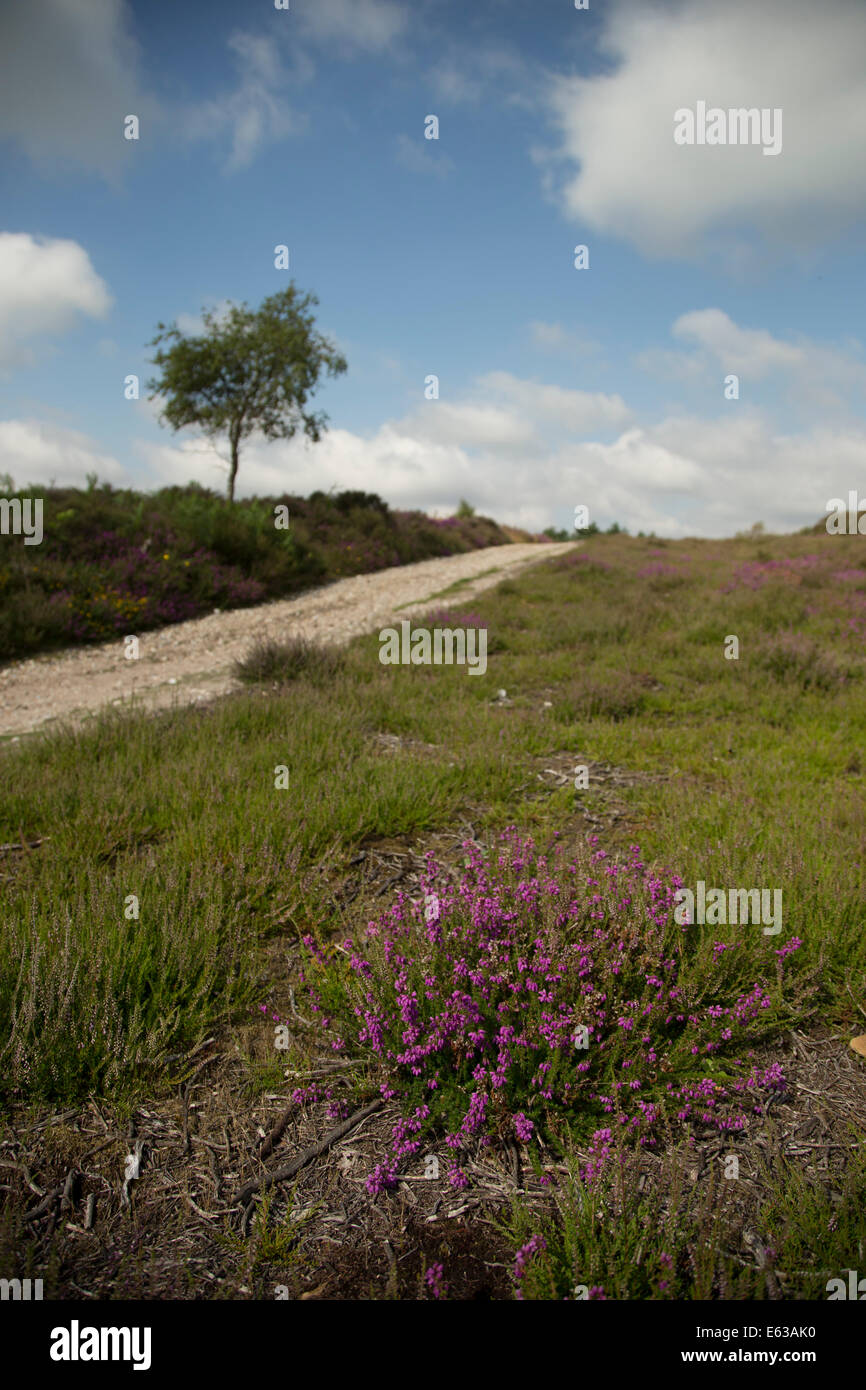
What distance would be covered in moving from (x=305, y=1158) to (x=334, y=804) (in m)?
2.15

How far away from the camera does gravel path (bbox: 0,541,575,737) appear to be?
8.07 metres

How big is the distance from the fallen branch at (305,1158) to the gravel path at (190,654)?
4.71 m

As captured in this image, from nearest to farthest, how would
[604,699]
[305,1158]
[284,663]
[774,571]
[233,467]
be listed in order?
[305,1158], [604,699], [284,663], [774,571], [233,467]

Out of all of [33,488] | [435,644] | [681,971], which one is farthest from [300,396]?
[681,971]

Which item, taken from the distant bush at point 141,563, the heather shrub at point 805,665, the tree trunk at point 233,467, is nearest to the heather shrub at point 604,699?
the heather shrub at point 805,665

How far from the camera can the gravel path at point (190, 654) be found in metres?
8.07

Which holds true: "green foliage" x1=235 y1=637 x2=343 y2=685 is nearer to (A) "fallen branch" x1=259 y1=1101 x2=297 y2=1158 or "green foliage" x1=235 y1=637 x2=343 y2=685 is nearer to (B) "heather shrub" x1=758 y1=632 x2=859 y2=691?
(B) "heather shrub" x1=758 y1=632 x2=859 y2=691

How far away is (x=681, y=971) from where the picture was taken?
8.66ft

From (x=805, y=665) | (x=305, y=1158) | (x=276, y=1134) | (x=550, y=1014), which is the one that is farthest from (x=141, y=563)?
(x=550, y=1014)

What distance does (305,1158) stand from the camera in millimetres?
2287

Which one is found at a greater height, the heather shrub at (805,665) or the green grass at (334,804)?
the heather shrub at (805,665)

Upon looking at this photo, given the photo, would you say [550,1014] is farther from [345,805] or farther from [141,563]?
[141,563]

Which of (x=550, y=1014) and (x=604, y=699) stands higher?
(x=604, y=699)

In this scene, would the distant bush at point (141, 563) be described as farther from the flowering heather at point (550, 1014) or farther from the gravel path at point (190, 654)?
the flowering heather at point (550, 1014)
